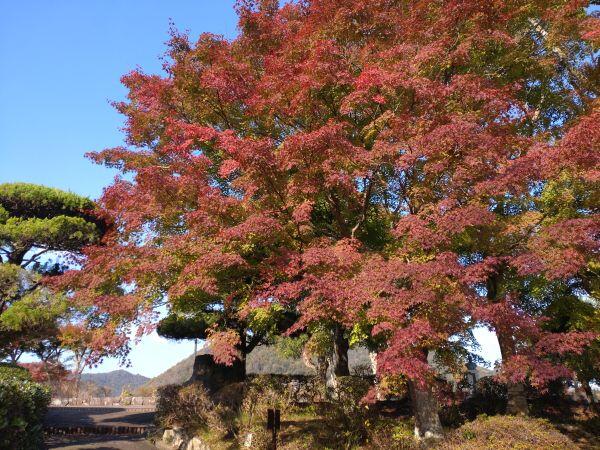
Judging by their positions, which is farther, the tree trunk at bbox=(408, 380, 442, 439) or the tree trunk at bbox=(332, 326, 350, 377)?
the tree trunk at bbox=(332, 326, 350, 377)

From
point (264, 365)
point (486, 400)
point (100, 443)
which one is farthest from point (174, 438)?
point (264, 365)

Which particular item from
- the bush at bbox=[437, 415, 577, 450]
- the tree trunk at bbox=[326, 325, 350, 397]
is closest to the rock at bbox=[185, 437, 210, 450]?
the tree trunk at bbox=[326, 325, 350, 397]

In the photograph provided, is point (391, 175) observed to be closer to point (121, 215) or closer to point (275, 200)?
point (275, 200)

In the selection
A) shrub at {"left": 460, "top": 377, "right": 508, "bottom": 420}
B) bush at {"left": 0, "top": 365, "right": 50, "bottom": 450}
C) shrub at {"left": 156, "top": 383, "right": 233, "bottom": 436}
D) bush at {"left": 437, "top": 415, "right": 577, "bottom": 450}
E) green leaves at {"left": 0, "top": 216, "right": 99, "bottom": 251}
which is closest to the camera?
bush at {"left": 0, "top": 365, "right": 50, "bottom": 450}

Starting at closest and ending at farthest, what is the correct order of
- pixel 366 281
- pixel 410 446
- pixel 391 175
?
pixel 366 281
pixel 410 446
pixel 391 175

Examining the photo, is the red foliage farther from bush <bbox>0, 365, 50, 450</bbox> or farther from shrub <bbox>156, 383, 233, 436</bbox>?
shrub <bbox>156, 383, 233, 436</bbox>

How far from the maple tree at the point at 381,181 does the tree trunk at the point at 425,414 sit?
0.17 ft

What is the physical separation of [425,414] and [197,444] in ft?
22.5

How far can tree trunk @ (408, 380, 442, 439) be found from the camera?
10047mm

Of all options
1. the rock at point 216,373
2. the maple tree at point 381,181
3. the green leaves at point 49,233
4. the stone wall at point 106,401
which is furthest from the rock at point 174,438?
the stone wall at point 106,401

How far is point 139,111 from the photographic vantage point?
1448 centimetres

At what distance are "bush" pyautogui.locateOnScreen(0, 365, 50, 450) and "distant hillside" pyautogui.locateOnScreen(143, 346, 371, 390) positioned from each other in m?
28.4

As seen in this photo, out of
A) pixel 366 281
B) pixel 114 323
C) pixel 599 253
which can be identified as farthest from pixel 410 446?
pixel 114 323

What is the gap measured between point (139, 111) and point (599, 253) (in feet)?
45.1
